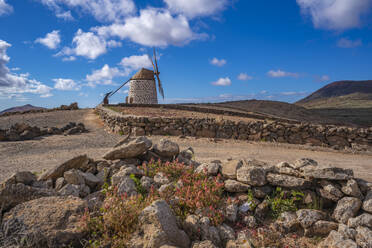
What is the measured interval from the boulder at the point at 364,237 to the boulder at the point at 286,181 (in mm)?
1108

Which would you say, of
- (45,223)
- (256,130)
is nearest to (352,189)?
(45,223)

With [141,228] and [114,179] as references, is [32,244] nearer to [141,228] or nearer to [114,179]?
[141,228]

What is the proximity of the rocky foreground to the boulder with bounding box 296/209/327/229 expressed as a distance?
0.02 metres

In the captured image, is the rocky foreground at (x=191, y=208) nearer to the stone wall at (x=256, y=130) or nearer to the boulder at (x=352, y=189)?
the boulder at (x=352, y=189)

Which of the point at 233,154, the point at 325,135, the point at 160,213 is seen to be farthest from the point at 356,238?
the point at 325,135

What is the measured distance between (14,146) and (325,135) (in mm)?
16266

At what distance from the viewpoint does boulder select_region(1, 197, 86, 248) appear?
10.4 feet

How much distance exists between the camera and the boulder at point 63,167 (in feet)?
16.8

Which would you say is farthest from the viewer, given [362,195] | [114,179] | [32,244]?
[114,179]

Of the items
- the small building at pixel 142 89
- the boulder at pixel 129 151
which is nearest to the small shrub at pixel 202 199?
the boulder at pixel 129 151

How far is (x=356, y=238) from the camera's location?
3568 mm

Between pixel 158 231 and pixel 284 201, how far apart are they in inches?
103

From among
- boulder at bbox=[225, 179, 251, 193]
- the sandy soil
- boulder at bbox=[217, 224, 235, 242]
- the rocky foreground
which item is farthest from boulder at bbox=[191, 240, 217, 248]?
the sandy soil

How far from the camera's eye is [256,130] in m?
13.4
